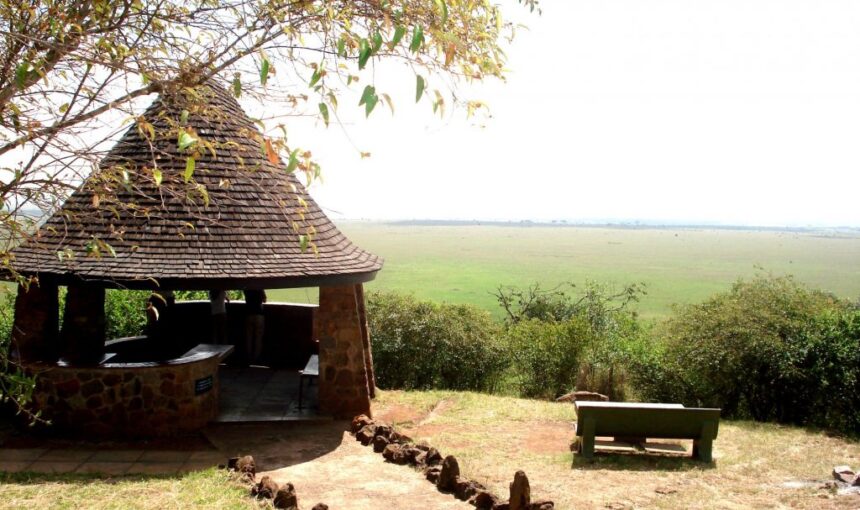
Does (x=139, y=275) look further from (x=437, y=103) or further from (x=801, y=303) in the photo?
(x=801, y=303)

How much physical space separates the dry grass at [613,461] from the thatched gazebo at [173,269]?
1.50 metres

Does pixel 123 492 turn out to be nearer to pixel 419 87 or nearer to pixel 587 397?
pixel 419 87

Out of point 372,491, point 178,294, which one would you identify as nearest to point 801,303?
point 372,491

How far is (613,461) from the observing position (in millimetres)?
7574

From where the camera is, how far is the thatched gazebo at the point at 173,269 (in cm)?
779

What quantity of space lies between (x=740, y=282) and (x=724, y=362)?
3.48 meters

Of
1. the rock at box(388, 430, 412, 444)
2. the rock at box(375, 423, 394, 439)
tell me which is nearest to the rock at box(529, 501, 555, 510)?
the rock at box(388, 430, 412, 444)

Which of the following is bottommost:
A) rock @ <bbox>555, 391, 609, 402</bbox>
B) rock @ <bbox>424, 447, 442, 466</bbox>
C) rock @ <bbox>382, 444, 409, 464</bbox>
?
rock @ <bbox>555, 391, 609, 402</bbox>

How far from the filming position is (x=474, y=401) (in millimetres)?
10742

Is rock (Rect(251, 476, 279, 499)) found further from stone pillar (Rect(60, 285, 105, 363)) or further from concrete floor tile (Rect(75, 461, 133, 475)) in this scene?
stone pillar (Rect(60, 285, 105, 363))

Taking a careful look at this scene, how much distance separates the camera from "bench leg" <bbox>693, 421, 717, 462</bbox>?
7578 millimetres

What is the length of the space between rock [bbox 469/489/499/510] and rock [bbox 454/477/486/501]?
21cm

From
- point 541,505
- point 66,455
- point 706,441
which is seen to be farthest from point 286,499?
point 706,441

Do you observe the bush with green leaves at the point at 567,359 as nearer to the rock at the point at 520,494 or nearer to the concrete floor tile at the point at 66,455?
the rock at the point at 520,494
